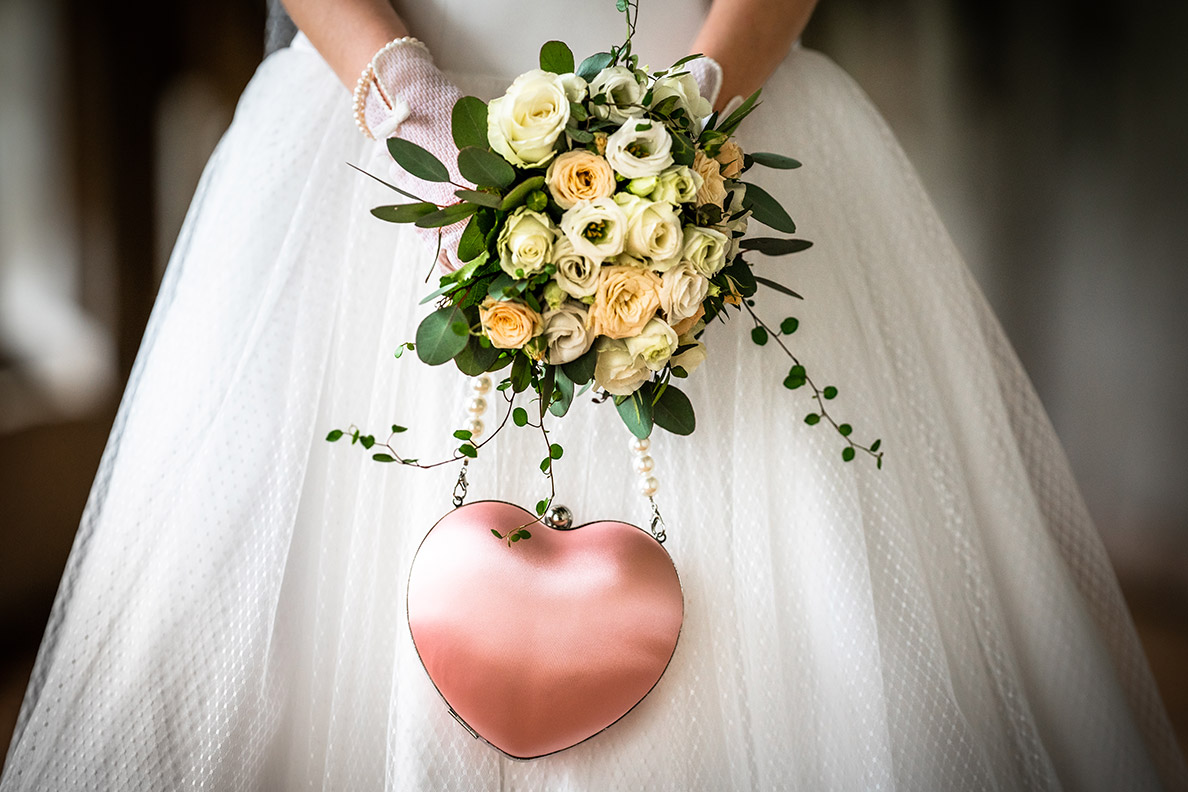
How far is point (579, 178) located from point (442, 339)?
142mm

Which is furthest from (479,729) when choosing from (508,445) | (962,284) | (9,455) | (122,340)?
(122,340)

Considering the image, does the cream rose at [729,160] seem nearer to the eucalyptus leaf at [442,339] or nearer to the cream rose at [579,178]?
the cream rose at [579,178]

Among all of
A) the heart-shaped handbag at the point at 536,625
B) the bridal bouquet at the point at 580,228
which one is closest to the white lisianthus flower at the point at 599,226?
the bridal bouquet at the point at 580,228

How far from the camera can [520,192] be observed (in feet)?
1.61

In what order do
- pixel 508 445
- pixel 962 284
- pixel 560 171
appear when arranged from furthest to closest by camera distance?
1. pixel 962 284
2. pixel 508 445
3. pixel 560 171

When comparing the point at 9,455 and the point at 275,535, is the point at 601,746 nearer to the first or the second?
the point at 275,535

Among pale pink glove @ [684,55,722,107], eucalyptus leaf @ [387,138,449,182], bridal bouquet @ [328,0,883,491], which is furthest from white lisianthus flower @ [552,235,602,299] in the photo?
pale pink glove @ [684,55,722,107]

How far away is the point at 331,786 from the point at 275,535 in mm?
189

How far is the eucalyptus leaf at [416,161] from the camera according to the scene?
503 millimetres

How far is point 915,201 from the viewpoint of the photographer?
0.78 meters

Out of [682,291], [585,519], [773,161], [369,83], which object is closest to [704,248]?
[682,291]

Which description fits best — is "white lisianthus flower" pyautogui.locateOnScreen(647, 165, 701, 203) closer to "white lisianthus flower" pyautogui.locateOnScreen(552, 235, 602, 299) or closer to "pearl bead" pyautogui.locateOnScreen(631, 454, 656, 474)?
"white lisianthus flower" pyautogui.locateOnScreen(552, 235, 602, 299)

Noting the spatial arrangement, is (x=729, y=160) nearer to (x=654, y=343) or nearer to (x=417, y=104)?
(x=654, y=343)

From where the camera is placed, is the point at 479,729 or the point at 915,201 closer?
the point at 479,729
